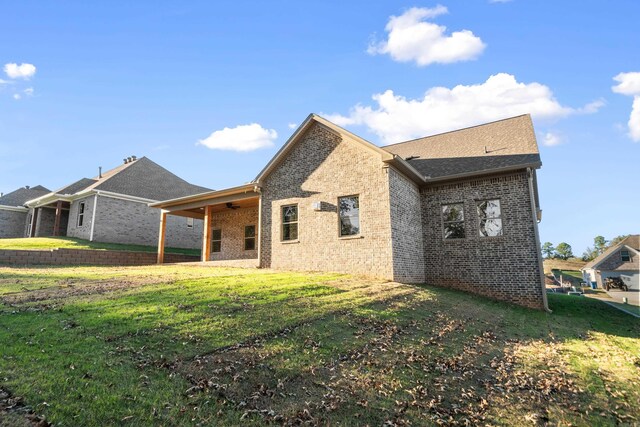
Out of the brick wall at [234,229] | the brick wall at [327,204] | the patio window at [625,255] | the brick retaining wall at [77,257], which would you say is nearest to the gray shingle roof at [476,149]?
the brick wall at [327,204]

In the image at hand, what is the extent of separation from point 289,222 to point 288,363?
409 inches

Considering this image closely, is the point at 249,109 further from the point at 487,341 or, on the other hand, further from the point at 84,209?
the point at 84,209

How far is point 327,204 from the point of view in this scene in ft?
45.0

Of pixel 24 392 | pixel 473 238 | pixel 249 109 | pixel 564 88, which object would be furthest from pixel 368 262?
pixel 24 392

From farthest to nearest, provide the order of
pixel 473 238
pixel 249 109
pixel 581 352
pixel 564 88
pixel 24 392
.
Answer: pixel 249 109, pixel 473 238, pixel 564 88, pixel 581 352, pixel 24 392

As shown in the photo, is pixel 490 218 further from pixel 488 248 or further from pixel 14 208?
pixel 14 208

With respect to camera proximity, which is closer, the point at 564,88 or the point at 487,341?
the point at 487,341

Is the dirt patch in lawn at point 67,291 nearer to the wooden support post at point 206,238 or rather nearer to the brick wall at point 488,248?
the wooden support post at point 206,238

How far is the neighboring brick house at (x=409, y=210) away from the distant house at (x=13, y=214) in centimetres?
2570

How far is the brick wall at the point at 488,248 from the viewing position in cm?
1200

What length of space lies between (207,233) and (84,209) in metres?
11.5

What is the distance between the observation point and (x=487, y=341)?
7129 mm

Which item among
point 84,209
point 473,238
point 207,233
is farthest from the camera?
point 84,209

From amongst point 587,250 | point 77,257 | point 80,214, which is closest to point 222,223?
point 77,257
